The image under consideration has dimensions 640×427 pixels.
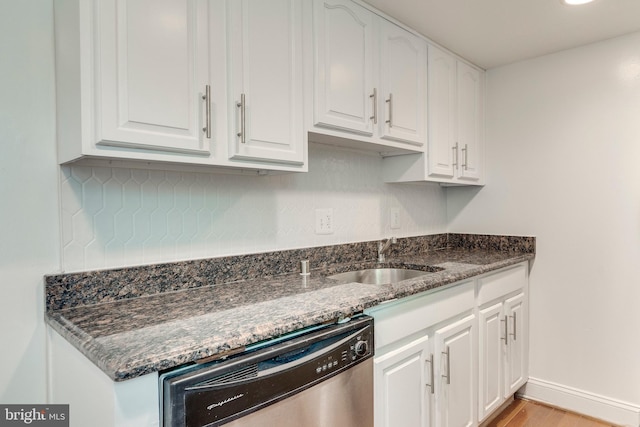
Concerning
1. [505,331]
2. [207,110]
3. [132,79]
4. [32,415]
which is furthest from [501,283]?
[32,415]

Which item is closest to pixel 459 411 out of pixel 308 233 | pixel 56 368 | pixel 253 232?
pixel 308 233

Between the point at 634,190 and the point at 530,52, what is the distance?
103 cm

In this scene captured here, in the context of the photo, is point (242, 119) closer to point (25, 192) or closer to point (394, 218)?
point (25, 192)

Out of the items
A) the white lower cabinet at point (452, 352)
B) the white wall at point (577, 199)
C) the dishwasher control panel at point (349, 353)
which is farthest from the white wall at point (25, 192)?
the white wall at point (577, 199)

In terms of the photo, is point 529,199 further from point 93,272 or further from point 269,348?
point 93,272

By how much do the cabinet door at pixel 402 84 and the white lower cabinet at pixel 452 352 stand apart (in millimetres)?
835

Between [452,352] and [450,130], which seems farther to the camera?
[450,130]

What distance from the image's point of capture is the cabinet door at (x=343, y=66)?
157cm

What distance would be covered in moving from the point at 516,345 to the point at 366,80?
184 centimetres

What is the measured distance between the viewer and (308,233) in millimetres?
1922

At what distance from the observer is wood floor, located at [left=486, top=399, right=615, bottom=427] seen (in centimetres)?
218

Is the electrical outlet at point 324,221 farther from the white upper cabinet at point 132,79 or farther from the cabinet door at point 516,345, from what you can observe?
the cabinet door at point 516,345

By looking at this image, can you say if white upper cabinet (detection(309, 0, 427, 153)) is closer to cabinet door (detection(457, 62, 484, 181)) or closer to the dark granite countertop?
cabinet door (detection(457, 62, 484, 181))

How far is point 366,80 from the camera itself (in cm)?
177
